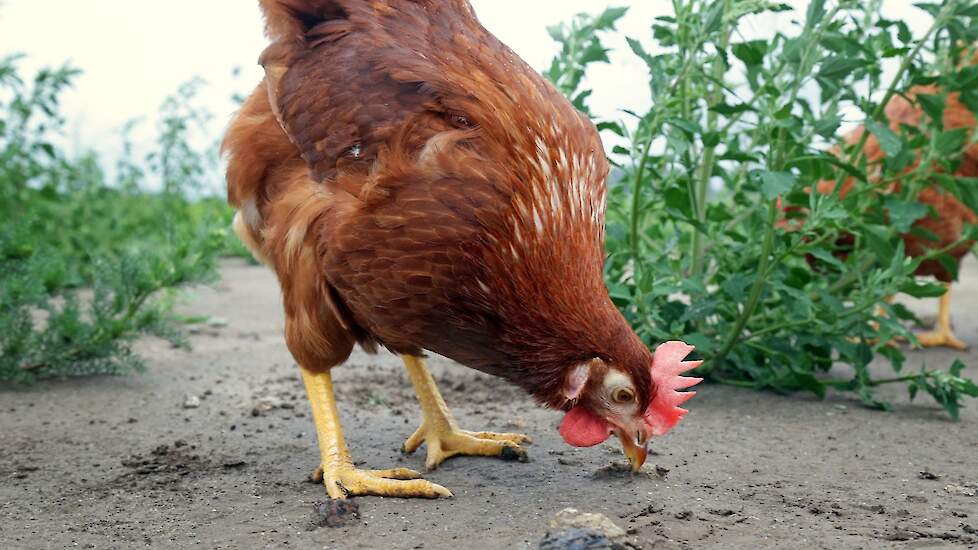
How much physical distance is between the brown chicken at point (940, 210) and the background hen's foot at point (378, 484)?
9.28 feet

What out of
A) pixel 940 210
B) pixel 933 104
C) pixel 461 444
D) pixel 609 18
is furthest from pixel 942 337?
pixel 461 444

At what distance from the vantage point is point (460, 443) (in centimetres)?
327

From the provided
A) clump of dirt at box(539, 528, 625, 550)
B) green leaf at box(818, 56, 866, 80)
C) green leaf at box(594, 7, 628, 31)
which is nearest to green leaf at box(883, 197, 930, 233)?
green leaf at box(818, 56, 866, 80)

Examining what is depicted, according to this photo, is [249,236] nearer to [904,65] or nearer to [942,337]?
[904,65]

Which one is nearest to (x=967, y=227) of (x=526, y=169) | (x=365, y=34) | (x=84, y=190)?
(x=526, y=169)

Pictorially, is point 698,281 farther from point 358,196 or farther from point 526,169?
point 358,196

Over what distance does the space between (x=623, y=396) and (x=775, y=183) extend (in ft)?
3.55

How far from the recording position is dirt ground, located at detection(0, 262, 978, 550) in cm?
248

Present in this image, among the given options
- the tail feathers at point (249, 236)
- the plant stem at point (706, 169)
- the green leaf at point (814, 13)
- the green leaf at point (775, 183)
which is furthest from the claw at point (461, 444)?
the green leaf at point (814, 13)

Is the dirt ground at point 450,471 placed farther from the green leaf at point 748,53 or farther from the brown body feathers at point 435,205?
the green leaf at point 748,53

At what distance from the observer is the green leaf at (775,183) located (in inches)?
123

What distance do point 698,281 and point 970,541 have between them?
4.94 feet

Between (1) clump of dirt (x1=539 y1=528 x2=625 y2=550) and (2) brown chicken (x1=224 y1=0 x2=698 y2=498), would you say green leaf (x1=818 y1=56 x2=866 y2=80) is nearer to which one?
(2) brown chicken (x1=224 y1=0 x2=698 y2=498)

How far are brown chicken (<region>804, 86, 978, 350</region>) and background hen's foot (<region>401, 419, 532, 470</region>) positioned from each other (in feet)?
7.80
